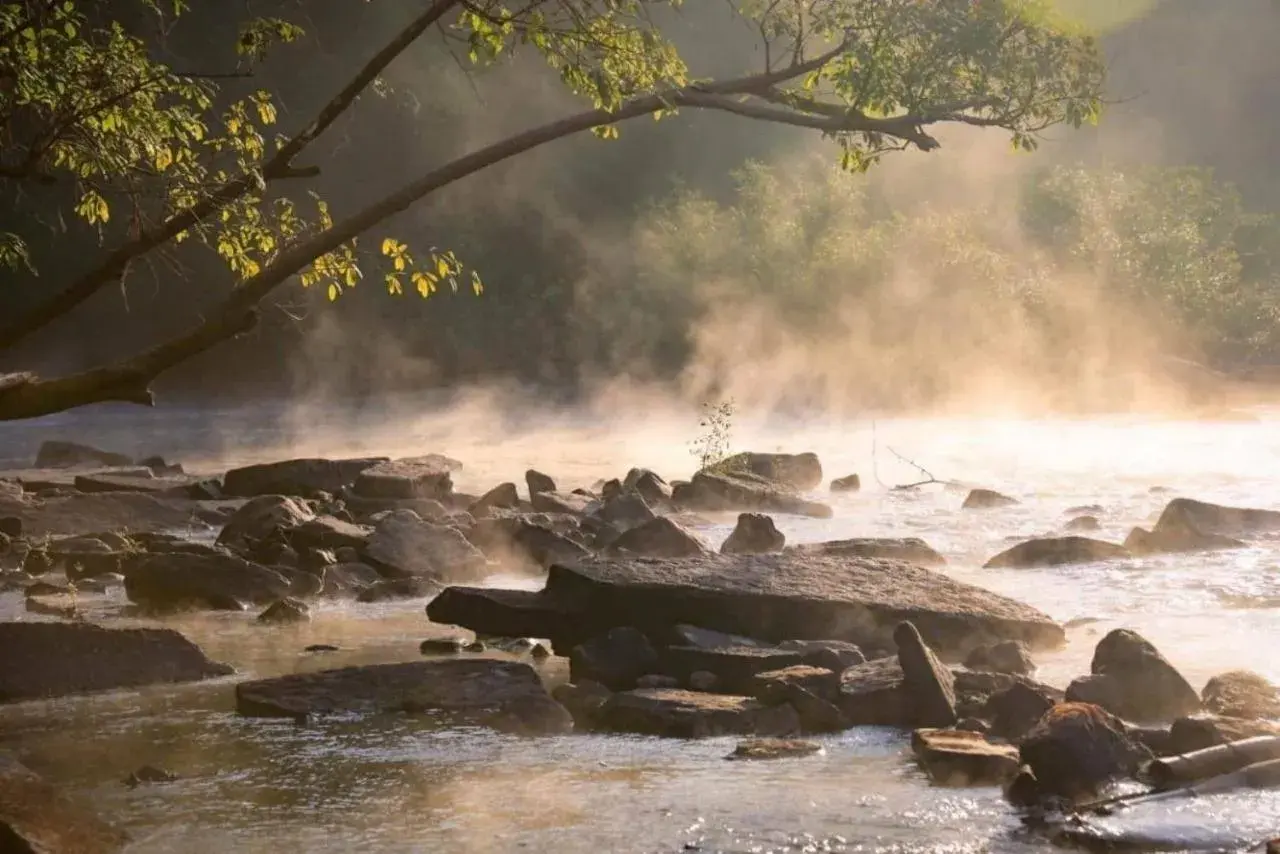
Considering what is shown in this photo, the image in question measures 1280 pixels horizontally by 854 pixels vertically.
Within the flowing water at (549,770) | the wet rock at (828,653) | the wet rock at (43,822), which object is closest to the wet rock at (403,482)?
the flowing water at (549,770)

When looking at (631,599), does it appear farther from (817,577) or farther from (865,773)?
(865,773)

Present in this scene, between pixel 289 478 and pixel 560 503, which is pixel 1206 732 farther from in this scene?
pixel 289 478

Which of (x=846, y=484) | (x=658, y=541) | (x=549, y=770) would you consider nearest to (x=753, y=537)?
(x=658, y=541)

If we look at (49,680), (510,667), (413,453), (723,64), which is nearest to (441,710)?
(510,667)

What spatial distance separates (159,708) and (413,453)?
1860cm

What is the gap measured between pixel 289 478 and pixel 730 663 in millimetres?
10670

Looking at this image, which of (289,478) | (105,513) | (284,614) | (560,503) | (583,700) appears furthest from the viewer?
(289,478)

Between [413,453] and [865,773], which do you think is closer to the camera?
[865,773]

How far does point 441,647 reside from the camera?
9469 mm

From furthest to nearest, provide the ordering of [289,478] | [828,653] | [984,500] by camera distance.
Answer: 1. [984,500]
2. [289,478]
3. [828,653]

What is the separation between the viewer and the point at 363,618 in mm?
10734

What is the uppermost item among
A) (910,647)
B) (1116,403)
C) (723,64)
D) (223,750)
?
(723,64)

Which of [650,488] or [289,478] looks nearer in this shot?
[289,478]

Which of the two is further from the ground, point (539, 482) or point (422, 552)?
point (539, 482)
